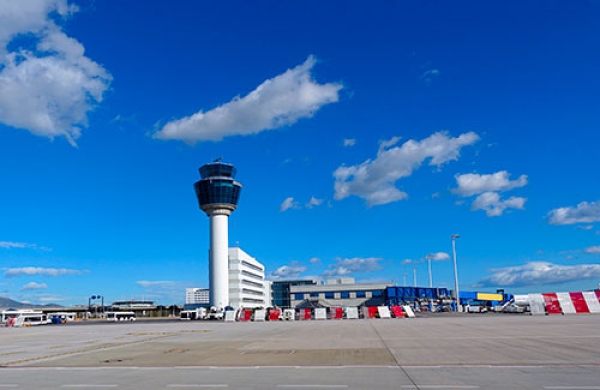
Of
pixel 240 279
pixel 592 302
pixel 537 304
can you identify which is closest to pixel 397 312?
pixel 537 304

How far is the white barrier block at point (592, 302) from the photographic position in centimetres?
7894

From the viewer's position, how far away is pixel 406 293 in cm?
17688

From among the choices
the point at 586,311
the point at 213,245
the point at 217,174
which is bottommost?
the point at 586,311

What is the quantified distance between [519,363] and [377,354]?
646cm

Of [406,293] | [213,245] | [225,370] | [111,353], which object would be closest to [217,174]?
[213,245]

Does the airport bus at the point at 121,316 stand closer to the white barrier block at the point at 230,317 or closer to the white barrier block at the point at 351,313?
the white barrier block at the point at 230,317

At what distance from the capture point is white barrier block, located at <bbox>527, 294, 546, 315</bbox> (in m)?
79.1

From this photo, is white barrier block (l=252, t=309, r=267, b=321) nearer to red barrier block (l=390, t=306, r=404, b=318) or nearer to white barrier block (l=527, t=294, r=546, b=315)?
red barrier block (l=390, t=306, r=404, b=318)

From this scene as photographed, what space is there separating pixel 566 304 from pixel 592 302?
4.49 m

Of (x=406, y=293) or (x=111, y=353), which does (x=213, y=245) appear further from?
(x=111, y=353)

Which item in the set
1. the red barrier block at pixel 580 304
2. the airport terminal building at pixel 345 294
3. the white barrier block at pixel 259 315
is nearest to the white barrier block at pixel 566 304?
the red barrier block at pixel 580 304

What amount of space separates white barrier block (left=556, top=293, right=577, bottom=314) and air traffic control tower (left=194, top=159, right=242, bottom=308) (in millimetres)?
94333

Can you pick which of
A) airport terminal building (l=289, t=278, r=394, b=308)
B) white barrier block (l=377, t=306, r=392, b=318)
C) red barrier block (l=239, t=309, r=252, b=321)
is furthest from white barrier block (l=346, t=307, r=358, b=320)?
airport terminal building (l=289, t=278, r=394, b=308)

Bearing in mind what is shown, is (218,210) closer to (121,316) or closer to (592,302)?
(121,316)
